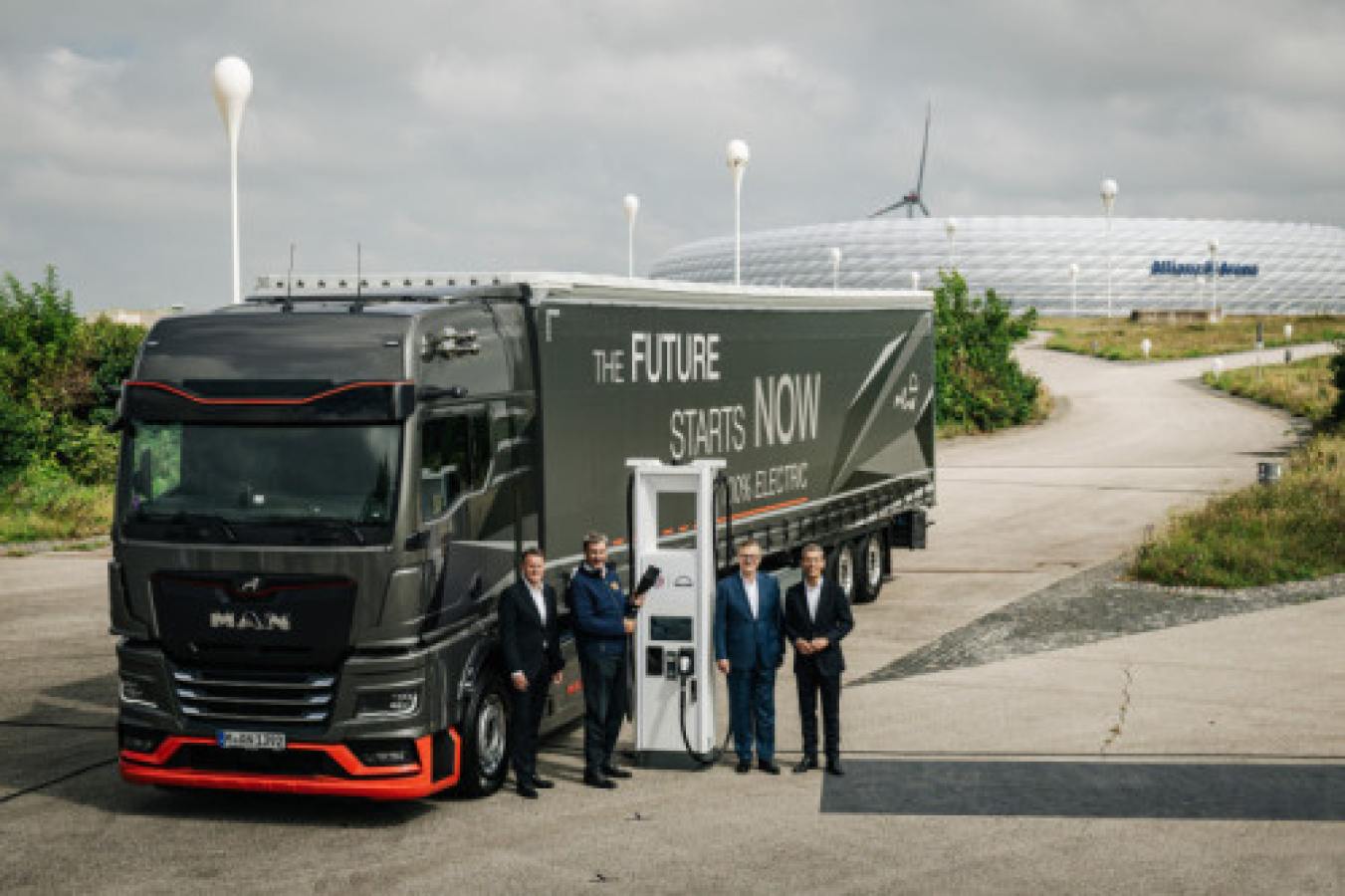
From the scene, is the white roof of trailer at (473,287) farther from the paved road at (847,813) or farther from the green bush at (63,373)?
the green bush at (63,373)

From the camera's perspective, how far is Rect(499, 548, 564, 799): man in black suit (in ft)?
34.6

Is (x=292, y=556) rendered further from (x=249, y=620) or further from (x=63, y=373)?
(x=63, y=373)

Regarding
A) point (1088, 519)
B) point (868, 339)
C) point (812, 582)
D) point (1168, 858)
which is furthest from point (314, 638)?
point (1088, 519)

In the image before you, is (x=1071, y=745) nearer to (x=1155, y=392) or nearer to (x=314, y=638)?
(x=314, y=638)

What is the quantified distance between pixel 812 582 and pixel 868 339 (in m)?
8.40

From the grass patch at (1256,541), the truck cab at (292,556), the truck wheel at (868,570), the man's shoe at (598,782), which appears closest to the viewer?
the truck cab at (292,556)

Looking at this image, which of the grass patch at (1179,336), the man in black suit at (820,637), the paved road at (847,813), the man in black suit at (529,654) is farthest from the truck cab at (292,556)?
the grass patch at (1179,336)

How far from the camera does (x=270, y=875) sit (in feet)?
29.7

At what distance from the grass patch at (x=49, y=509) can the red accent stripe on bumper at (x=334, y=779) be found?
17.8 m

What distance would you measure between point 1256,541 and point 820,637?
1228cm

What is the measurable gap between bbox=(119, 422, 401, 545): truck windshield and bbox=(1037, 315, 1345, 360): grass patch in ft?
215

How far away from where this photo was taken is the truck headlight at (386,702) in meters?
9.70

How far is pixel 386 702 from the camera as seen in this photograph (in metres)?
9.73

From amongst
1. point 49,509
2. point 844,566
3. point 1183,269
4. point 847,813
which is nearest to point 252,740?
point 847,813
